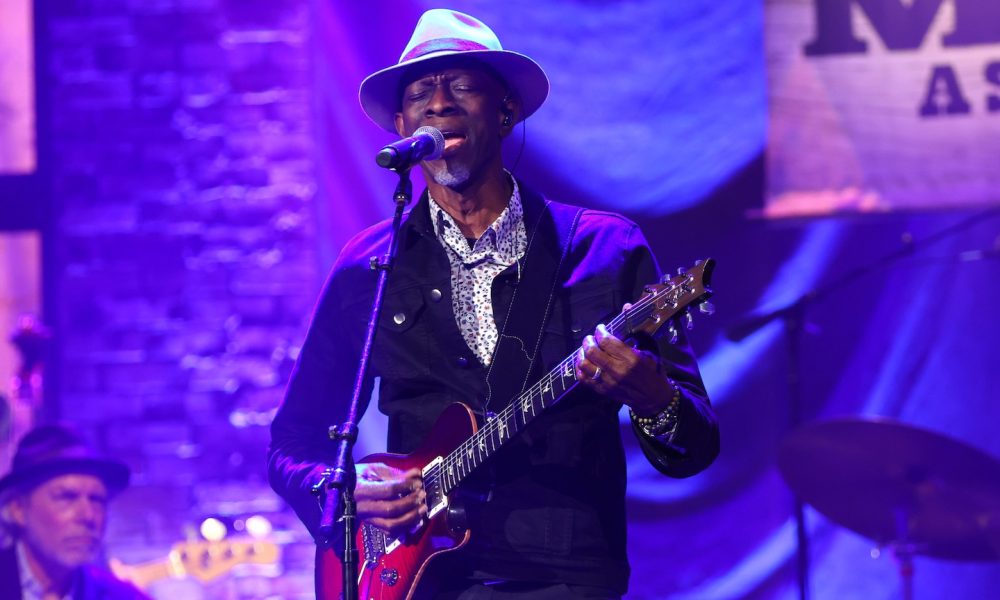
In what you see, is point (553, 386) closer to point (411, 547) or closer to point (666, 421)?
point (666, 421)

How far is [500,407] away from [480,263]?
1.51 ft

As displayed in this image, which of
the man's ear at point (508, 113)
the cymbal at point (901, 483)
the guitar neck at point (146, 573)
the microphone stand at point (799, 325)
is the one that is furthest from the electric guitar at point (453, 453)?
the guitar neck at point (146, 573)

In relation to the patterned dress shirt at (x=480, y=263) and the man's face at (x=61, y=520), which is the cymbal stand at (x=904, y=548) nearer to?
the patterned dress shirt at (x=480, y=263)

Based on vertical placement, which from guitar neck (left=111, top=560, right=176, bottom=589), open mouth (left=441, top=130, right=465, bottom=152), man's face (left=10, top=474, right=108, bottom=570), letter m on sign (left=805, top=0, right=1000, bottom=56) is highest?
letter m on sign (left=805, top=0, right=1000, bottom=56)

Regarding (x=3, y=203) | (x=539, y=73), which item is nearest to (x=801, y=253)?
(x=539, y=73)

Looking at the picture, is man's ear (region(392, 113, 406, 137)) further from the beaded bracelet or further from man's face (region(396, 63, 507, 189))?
the beaded bracelet

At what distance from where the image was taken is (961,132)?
17.4 feet

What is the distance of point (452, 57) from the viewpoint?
356 centimetres

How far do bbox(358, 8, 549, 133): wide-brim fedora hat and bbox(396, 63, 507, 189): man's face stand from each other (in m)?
0.06

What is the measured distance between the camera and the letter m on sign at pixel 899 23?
17.6 feet

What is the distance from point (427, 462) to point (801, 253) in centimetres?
268

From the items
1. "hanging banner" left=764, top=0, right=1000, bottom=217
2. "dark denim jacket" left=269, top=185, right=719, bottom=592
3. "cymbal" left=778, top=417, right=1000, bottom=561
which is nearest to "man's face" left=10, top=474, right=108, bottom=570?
"dark denim jacket" left=269, top=185, right=719, bottom=592

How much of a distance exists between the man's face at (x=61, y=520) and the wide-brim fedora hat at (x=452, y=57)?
2.55 meters

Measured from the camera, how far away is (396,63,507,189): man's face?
349 cm
